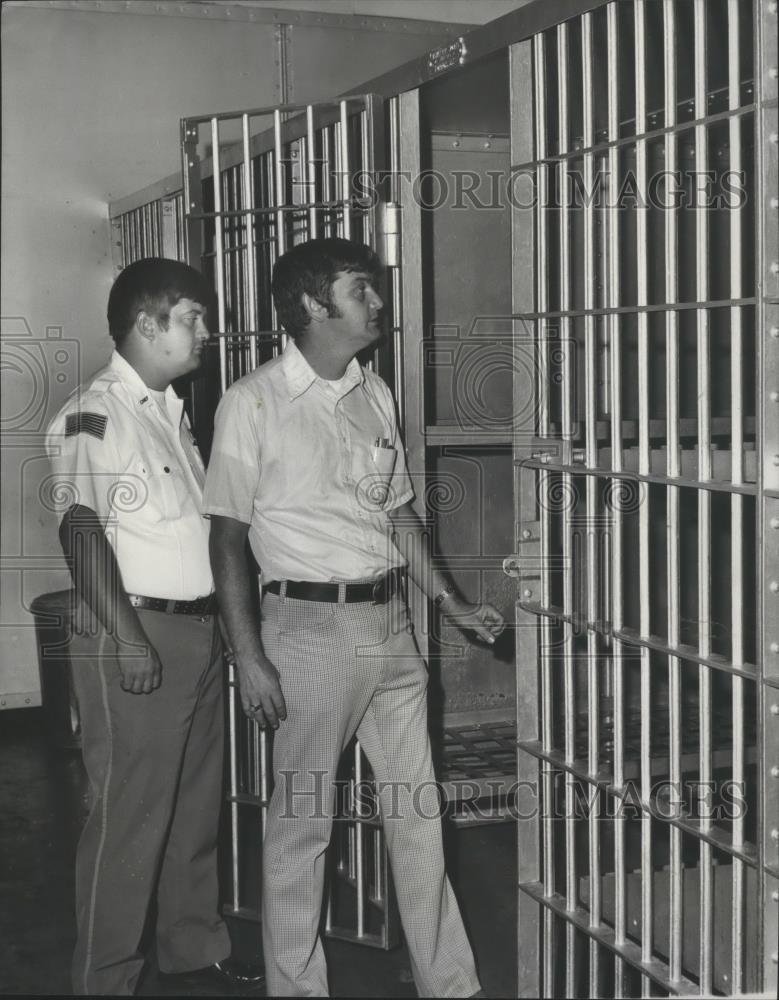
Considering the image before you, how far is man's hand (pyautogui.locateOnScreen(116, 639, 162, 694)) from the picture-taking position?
8.43 ft

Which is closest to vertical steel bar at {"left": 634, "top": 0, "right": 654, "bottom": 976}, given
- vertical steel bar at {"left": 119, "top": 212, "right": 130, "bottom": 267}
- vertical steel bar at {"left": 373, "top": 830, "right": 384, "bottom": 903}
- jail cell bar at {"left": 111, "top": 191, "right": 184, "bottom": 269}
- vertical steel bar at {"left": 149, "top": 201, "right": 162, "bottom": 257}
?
vertical steel bar at {"left": 373, "top": 830, "right": 384, "bottom": 903}

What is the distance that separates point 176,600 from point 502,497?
2.11m

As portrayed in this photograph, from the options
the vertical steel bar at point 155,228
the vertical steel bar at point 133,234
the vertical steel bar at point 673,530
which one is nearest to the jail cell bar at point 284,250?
the vertical steel bar at point 673,530

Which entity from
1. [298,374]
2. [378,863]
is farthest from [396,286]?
[378,863]

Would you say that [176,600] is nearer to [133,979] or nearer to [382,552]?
[382,552]

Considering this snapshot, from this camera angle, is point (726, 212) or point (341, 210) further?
point (726, 212)

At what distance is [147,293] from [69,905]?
1.84 meters

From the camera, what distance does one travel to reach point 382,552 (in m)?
2.70

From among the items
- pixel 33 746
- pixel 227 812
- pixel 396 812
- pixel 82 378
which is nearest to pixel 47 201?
pixel 82 378

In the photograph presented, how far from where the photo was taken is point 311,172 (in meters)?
3.05

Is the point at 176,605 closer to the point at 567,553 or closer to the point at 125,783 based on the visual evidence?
the point at 125,783

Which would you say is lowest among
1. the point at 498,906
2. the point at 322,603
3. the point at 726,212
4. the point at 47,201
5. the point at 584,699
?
the point at 498,906

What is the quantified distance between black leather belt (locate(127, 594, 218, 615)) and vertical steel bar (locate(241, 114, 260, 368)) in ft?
2.60

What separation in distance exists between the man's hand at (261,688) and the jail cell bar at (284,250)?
0.54m
